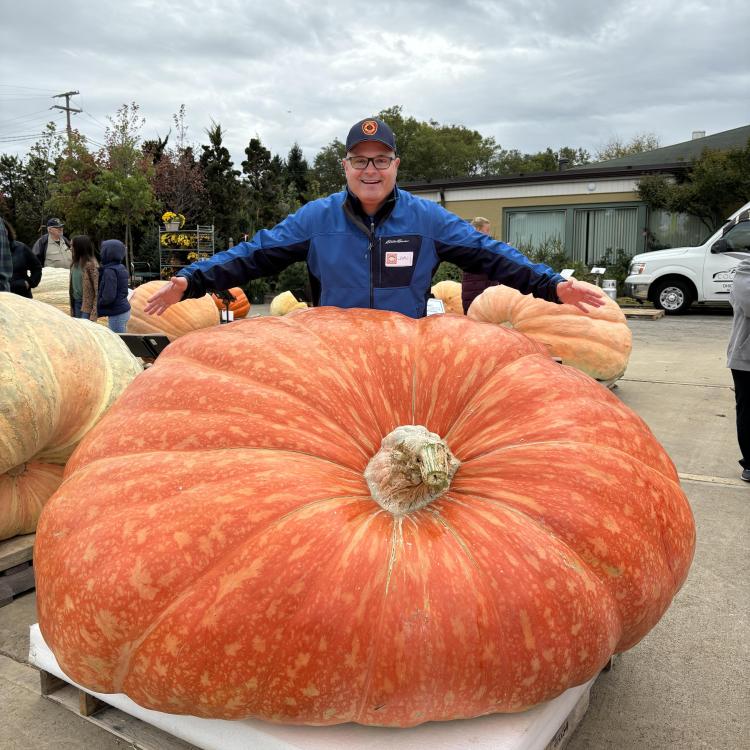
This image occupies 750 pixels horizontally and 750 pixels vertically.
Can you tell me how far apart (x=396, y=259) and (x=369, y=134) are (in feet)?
1.65

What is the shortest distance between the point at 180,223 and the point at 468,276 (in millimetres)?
16611

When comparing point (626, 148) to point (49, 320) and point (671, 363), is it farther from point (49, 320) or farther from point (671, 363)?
point (49, 320)

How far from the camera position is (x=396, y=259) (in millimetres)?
2756

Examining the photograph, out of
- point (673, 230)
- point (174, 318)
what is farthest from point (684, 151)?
point (174, 318)

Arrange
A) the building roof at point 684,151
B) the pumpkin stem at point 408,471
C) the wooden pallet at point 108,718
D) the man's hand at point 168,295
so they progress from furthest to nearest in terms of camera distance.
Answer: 1. the building roof at point 684,151
2. the man's hand at point 168,295
3. the wooden pallet at point 108,718
4. the pumpkin stem at point 408,471

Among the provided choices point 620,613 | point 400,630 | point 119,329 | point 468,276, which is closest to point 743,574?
point 620,613

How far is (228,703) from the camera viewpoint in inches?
54.2

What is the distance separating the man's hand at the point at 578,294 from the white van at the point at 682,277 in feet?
39.2

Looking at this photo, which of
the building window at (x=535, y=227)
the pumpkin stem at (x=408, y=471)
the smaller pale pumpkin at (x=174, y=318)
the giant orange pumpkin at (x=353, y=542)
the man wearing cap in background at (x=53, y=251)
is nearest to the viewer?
the giant orange pumpkin at (x=353, y=542)

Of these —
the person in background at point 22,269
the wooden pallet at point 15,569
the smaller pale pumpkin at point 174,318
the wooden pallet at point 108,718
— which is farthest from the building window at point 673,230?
the wooden pallet at point 108,718

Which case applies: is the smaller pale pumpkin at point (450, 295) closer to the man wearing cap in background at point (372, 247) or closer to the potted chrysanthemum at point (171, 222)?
the man wearing cap in background at point (372, 247)

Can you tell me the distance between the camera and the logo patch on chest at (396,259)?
9.04 feet

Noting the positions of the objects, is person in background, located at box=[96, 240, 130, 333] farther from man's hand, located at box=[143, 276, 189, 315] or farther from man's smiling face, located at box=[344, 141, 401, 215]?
man's smiling face, located at box=[344, 141, 401, 215]

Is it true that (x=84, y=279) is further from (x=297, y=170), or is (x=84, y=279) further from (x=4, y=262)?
(x=297, y=170)
